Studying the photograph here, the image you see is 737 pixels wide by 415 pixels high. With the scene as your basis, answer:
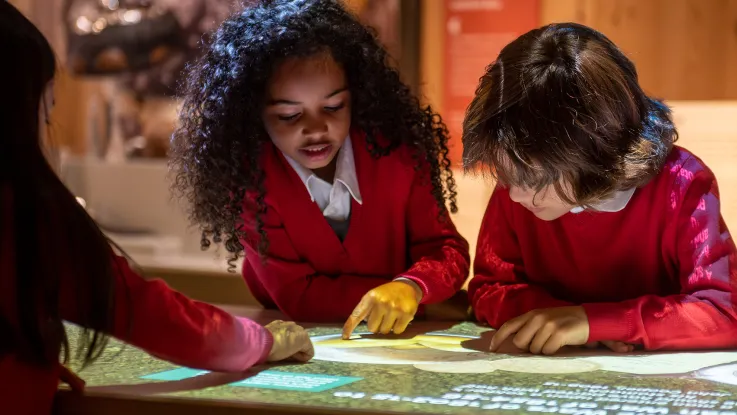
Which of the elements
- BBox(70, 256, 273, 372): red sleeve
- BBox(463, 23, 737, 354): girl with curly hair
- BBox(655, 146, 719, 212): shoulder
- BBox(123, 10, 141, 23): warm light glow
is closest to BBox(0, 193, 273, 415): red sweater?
BBox(70, 256, 273, 372): red sleeve

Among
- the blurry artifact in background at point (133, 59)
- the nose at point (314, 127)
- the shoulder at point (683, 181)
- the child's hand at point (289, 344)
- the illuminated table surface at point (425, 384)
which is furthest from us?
the blurry artifact in background at point (133, 59)

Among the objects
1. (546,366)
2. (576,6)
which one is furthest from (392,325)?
(576,6)

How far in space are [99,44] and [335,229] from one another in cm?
179

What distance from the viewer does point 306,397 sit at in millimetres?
875

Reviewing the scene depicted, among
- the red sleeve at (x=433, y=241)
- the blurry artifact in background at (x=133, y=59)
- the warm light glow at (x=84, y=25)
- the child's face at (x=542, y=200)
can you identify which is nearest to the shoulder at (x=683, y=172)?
the child's face at (x=542, y=200)

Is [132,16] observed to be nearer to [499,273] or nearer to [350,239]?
[350,239]

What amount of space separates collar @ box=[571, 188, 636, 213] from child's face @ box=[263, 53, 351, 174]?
36 centimetres

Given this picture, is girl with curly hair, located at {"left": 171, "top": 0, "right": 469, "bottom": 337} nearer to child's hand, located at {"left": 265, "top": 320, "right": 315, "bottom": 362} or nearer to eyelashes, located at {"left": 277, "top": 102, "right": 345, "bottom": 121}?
eyelashes, located at {"left": 277, "top": 102, "right": 345, "bottom": 121}

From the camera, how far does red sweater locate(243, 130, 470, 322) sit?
138 cm

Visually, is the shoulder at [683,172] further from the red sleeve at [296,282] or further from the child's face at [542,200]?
the red sleeve at [296,282]

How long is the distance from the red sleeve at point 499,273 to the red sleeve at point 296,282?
0.16 meters

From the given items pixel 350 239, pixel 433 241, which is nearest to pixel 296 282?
pixel 350 239

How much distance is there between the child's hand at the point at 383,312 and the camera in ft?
3.95

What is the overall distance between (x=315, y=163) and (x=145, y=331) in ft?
1.51
